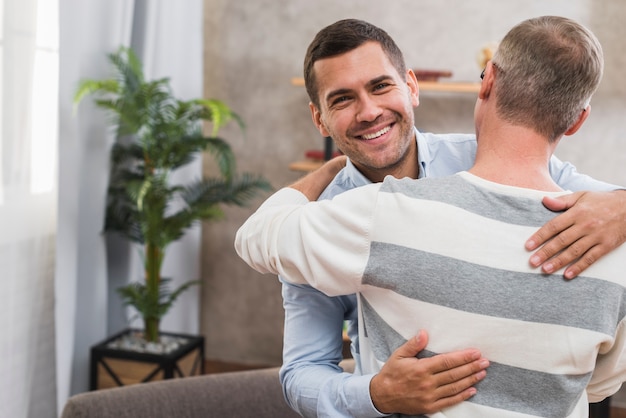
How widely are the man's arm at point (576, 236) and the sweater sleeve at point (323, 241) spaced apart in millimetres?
227

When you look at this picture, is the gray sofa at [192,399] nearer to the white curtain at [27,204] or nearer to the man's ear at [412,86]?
the man's ear at [412,86]

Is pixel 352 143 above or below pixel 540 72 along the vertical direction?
below

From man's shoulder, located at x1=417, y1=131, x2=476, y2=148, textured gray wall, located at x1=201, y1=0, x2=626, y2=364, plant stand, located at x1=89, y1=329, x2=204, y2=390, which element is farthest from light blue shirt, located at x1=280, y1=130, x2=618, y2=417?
textured gray wall, located at x1=201, y1=0, x2=626, y2=364

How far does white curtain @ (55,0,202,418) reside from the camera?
113 inches

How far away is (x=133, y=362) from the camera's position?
3025 millimetres

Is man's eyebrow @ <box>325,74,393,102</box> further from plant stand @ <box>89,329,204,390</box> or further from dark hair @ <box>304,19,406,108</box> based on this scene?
plant stand @ <box>89,329,204,390</box>

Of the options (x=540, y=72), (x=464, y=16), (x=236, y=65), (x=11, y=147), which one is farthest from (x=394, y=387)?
(x=236, y=65)

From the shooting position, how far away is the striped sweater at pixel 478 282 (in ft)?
3.13

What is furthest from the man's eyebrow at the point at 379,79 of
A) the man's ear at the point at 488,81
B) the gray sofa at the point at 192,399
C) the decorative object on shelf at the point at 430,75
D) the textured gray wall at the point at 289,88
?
the textured gray wall at the point at 289,88

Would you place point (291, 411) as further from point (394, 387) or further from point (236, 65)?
point (236, 65)

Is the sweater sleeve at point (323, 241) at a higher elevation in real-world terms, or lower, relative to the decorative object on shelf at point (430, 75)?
lower

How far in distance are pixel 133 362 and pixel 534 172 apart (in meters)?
2.38

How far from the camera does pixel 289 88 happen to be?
393 cm

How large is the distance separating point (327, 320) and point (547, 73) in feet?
2.16
